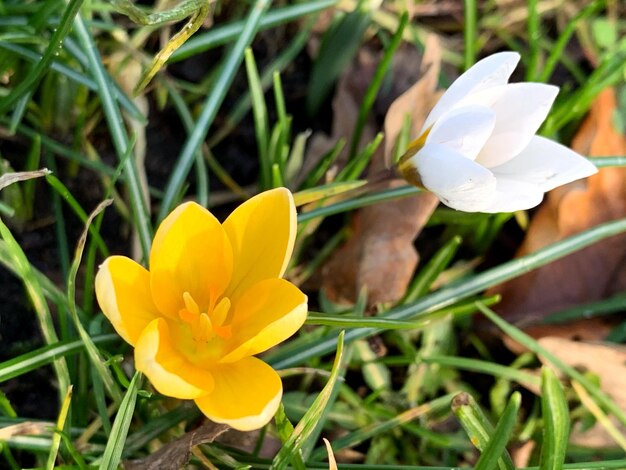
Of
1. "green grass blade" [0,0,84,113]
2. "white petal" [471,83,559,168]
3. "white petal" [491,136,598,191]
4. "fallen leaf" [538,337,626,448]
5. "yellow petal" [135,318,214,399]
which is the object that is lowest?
"fallen leaf" [538,337,626,448]

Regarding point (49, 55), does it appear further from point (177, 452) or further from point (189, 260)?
point (177, 452)

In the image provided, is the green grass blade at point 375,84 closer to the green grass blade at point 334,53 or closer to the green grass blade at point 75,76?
the green grass blade at point 334,53

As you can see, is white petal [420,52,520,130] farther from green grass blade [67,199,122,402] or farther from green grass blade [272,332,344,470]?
green grass blade [67,199,122,402]

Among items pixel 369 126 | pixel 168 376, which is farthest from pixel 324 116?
pixel 168 376

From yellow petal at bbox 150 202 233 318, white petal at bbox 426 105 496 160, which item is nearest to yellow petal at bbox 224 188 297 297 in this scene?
yellow petal at bbox 150 202 233 318

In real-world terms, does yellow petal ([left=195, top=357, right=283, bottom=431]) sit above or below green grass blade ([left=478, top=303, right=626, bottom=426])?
above

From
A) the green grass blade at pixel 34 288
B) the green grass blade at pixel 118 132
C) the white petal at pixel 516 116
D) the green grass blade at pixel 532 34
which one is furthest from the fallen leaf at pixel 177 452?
the green grass blade at pixel 532 34

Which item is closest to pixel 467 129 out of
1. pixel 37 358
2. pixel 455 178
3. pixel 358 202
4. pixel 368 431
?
pixel 455 178
